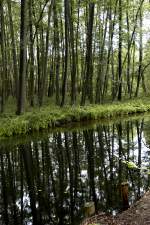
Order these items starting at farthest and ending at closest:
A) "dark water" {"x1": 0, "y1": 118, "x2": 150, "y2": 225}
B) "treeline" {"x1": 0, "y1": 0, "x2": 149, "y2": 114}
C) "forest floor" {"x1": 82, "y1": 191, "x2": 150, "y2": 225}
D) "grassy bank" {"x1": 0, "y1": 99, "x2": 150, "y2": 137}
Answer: "treeline" {"x1": 0, "y1": 0, "x2": 149, "y2": 114}, "grassy bank" {"x1": 0, "y1": 99, "x2": 150, "y2": 137}, "dark water" {"x1": 0, "y1": 118, "x2": 150, "y2": 225}, "forest floor" {"x1": 82, "y1": 191, "x2": 150, "y2": 225}

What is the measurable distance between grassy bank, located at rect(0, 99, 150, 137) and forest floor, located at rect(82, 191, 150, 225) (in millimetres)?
11246

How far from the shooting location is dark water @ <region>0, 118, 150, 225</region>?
8.38 metres

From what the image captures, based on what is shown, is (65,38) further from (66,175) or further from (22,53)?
(66,175)

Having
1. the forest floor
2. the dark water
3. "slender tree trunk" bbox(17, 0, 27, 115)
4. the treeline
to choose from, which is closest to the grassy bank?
"slender tree trunk" bbox(17, 0, 27, 115)

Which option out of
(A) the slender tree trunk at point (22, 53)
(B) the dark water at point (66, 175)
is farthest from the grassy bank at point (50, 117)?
(B) the dark water at point (66, 175)

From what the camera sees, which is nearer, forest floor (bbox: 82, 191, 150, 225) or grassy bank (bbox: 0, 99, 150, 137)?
forest floor (bbox: 82, 191, 150, 225)

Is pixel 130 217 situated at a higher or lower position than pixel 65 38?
lower

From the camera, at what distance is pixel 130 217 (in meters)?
7.19

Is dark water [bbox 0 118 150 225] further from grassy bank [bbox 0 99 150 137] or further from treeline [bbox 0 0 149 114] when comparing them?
treeline [bbox 0 0 149 114]

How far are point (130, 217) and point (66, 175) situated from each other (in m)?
4.13

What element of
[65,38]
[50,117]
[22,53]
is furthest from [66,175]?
[65,38]

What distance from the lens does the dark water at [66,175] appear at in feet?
27.5

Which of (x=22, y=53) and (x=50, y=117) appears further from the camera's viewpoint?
(x=50, y=117)

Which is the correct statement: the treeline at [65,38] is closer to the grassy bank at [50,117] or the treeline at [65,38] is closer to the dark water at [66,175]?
the grassy bank at [50,117]
